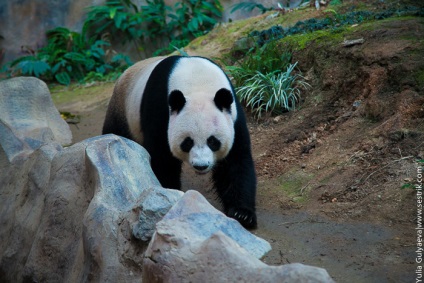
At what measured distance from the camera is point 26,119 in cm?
672

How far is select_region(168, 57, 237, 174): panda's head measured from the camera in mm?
5176

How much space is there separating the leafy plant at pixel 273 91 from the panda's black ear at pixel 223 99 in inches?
84.5

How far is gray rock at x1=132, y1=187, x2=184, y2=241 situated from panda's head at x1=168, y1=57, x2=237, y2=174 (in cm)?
139

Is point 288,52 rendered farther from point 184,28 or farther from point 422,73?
point 184,28

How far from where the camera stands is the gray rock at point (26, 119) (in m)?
5.84

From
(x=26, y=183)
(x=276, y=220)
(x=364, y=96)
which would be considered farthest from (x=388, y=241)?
(x=26, y=183)

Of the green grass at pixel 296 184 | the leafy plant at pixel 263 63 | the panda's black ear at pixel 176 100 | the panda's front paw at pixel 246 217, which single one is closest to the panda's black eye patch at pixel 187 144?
the panda's black ear at pixel 176 100

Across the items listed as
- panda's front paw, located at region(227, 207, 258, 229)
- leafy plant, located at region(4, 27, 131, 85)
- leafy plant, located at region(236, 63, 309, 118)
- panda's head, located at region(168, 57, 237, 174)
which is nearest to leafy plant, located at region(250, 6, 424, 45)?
leafy plant, located at region(236, 63, 309, 118)

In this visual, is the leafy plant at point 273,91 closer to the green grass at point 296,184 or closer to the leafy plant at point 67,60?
the green grass at point 296,184

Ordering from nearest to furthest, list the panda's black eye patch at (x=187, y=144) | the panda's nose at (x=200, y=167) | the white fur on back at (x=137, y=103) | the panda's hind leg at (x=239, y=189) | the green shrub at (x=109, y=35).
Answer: the panda's nose at (x=200, y=167)
the panda's black eye patch at (x=187, y=144)
the panda's hind leg at (x=239, y=189)
the white fur on back at (x=137, y=103)
the green shrub at (x=109, y=35)

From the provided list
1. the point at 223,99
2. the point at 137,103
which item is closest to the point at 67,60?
the point at 137,103

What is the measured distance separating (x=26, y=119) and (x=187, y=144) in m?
2.43

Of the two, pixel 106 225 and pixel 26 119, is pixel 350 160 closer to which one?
pixel 106 225

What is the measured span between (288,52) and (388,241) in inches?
151
